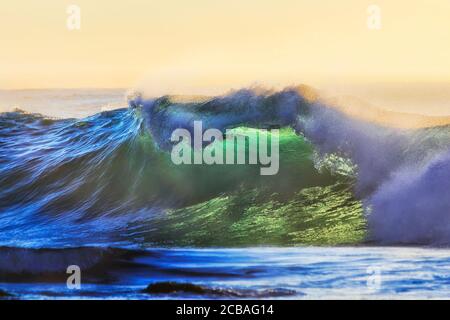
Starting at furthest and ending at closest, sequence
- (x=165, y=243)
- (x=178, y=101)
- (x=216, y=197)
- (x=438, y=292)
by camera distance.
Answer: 1. (x=178, y=101)
2. (x=216, y=197)
3. (x=165, y=243)
4. (x=438, y=292)

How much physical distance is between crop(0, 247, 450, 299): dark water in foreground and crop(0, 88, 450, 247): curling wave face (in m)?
0.22

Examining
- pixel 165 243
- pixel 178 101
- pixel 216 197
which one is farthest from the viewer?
pixel 178 101

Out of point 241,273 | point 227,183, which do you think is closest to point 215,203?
point 227,183

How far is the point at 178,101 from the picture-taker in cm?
802

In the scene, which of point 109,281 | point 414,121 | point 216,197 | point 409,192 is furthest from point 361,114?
point 109,281

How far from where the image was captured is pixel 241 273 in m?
6.30

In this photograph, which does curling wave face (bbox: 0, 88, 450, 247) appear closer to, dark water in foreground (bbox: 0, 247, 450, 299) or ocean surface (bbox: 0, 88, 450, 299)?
ocean surface (bbox: 0, 88, 450, 299)

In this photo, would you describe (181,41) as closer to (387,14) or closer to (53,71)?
(53,71)

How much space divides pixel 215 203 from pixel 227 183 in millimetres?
230

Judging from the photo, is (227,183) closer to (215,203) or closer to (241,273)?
(215,203)

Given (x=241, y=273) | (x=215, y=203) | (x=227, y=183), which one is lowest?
(x=241, y=273)

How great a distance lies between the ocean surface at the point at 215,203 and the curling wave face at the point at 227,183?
14 mm

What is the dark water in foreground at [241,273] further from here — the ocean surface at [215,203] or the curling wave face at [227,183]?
the curling wave face at [227,183]

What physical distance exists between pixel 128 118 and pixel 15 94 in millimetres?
1267
